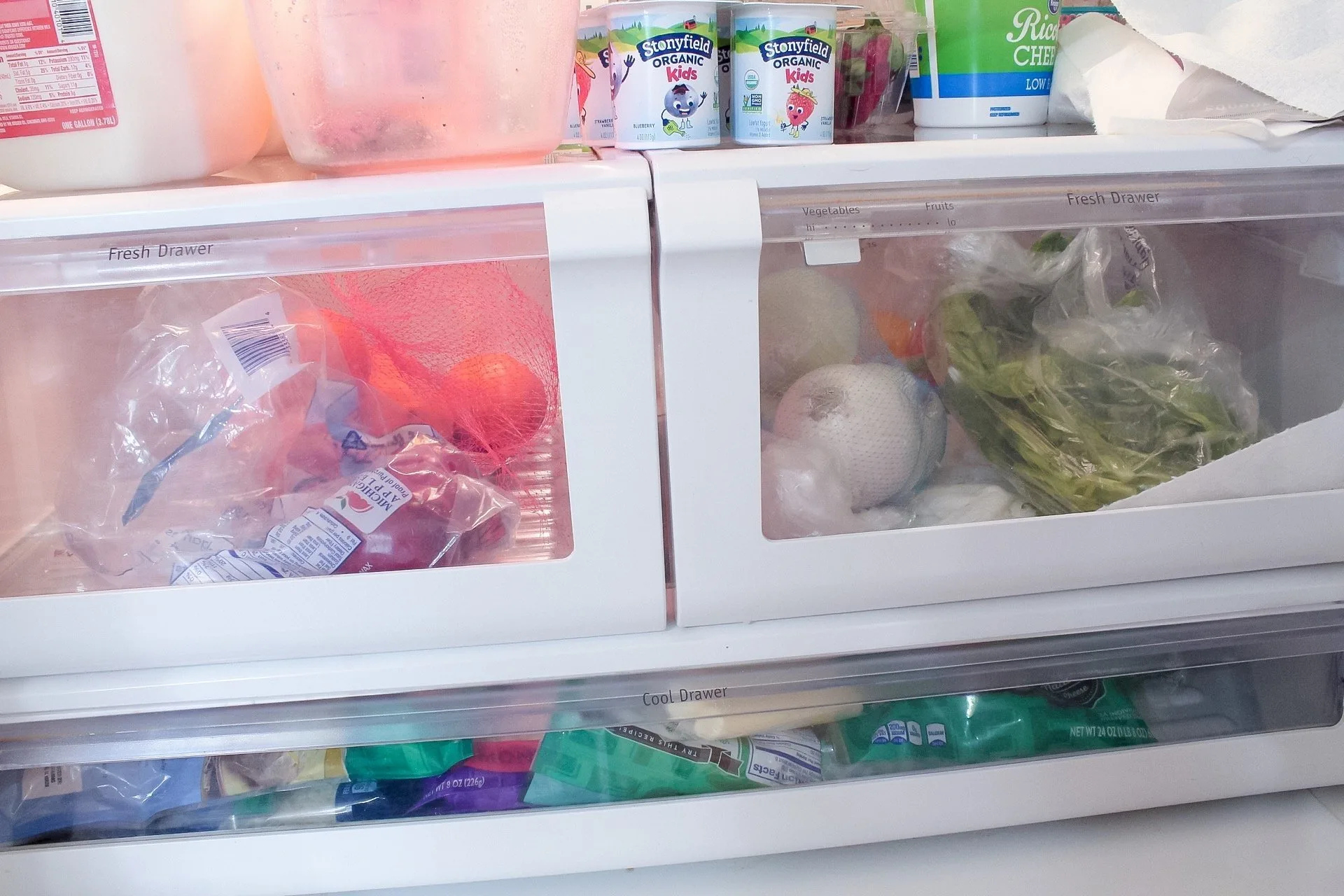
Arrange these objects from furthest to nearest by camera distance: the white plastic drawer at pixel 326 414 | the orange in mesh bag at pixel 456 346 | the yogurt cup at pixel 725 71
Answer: the yogurt cup at pixel 725 71 → the orange in mesh bag at pixel 456 346 → the white plastic drawer at pixel 326 414

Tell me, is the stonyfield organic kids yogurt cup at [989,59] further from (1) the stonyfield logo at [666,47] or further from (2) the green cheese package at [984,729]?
(2) the green cheese package at [984,729]

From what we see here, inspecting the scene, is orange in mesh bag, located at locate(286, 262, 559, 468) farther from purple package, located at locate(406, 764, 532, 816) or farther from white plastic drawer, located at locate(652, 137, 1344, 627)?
Result: purple package, located at locate(406, 764, 532, 816)

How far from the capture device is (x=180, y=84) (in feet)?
2.14

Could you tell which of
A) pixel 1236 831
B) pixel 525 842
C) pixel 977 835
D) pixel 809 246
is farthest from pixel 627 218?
pixel 1236 831

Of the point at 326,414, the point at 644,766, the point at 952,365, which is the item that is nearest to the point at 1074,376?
the point at 952,365

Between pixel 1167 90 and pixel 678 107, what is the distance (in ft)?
→ 1.13

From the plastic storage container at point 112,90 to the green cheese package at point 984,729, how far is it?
656 mm

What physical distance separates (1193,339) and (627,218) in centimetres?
49

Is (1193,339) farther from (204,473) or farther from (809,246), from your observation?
(204,473)

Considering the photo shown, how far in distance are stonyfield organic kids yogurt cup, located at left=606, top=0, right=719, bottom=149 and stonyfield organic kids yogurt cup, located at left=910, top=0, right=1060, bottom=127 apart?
0.61 feet

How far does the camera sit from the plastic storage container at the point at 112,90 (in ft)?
2.02

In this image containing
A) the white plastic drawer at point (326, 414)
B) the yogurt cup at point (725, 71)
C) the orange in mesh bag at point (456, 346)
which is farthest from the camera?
the yogurt cup at point (725, 71)

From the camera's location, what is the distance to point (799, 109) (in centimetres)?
71

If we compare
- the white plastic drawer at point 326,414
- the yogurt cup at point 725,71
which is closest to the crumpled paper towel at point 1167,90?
the yogurt cup at point 725,71
